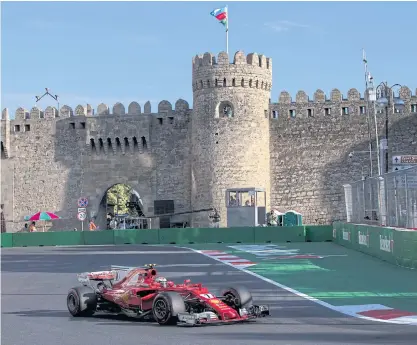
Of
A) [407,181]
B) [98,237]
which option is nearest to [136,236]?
[98,237]

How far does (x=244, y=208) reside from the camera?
138 ft

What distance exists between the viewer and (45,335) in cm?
1072

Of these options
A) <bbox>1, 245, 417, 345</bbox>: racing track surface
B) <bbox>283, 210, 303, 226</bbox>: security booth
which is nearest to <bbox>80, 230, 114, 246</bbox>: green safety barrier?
<bbox>283, 210, 303, 226</bbox>: security booth

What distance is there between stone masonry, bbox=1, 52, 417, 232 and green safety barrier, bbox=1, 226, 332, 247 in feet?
15.9

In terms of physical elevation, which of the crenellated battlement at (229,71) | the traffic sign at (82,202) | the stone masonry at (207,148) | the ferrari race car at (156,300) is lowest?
the ferrari race car at (156,300)

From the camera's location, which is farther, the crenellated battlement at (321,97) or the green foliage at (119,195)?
the green foliage at (119,195)

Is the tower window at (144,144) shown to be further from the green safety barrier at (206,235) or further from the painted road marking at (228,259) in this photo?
the painted road marking at (228,259)

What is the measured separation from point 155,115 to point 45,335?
126 feet

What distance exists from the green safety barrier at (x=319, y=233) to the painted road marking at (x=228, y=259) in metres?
7.73

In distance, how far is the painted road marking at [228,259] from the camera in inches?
916

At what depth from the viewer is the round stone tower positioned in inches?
1736

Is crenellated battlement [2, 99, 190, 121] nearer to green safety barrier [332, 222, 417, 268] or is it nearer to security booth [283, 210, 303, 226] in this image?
security booth [283, 210, 303, 226]

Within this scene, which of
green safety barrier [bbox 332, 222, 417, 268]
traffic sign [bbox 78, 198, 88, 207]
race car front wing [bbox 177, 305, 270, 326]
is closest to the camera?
race car front wing [bbox 177, 305, 270, 326]

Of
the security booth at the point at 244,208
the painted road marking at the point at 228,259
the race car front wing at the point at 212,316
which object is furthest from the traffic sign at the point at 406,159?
the race car front wing at the point at 212,316
